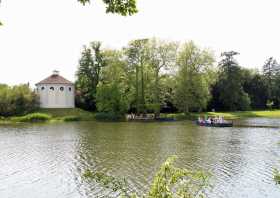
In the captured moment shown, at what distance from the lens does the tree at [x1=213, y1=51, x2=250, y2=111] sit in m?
78.2

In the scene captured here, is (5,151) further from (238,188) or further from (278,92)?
(278,92)

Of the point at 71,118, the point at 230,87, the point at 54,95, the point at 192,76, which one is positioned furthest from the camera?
the point at 230,87

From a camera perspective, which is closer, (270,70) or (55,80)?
(55,80)

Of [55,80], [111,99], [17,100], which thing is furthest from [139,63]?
[17,100]

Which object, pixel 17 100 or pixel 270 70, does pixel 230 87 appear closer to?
pixel 270 70

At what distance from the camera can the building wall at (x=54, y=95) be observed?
71562mm

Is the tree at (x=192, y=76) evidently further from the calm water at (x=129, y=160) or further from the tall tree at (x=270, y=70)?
the tall tree at (x=270, y=70)

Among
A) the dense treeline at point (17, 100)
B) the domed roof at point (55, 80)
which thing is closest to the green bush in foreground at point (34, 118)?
the dense treeline at point (17, 100)

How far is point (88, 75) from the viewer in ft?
243

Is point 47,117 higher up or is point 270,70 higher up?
point 270,70

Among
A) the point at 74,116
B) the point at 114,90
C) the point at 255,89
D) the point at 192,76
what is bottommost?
the point at 74,116

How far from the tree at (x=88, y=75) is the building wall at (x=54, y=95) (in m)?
2.67

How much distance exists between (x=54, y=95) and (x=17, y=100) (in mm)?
7309

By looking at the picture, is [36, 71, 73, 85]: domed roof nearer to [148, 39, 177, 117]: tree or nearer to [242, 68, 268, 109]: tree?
[148, 39, 177, 117]: tree
